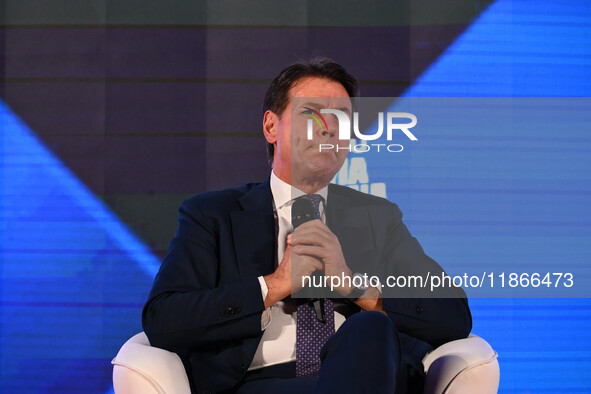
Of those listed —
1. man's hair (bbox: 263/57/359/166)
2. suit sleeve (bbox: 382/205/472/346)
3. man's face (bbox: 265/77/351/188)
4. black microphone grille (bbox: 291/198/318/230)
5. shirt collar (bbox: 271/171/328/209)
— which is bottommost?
suit sleeve (bbox: 382/205/472/346)

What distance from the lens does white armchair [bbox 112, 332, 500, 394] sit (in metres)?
1.77

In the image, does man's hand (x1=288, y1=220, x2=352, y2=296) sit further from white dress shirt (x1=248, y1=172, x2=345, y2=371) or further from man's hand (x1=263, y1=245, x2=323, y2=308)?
white dress shirt (x1=248, y1=172, x2=345, y2=371)

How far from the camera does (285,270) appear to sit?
1938mm

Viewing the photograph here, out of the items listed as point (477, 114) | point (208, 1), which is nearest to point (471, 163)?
point (477, 114)

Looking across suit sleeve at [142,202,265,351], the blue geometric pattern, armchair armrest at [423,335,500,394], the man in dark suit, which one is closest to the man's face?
the man in dark suit

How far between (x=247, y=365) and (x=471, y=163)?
1.14 metres

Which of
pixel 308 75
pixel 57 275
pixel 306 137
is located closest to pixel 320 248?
Result: pixel 306 137

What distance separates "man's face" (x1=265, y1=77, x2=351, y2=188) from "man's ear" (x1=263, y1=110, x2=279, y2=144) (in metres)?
0.01

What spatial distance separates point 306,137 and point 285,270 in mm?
464

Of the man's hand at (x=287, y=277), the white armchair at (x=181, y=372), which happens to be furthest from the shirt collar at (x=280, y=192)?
the white armchair at (x=181, y=372)

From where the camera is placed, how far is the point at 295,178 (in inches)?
83.5

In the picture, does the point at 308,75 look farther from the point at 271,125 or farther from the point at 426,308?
the point at 426,308

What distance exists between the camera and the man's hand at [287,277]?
193 cm

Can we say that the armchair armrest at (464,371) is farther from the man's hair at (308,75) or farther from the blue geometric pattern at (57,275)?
the blue geometric pattern at (57,275)
